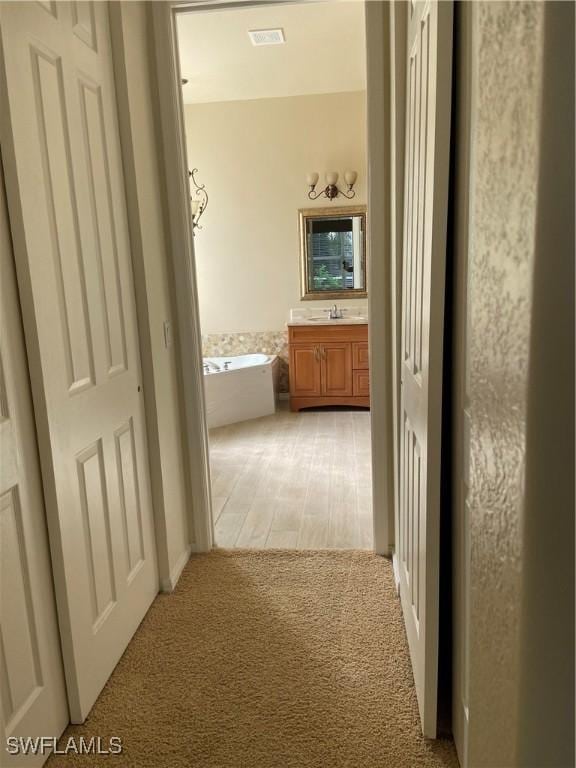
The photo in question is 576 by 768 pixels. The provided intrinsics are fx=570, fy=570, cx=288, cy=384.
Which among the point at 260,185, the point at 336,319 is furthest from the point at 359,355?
the point at 260,185

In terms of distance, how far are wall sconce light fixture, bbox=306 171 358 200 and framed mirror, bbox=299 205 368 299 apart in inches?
4.9

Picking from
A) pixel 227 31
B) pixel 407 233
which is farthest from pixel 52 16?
pixel 227 31

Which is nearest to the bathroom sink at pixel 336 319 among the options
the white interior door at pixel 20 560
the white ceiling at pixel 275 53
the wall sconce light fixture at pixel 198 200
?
the wall sconce light fixture at pixel 198 200

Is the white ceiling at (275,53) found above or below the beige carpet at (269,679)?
above

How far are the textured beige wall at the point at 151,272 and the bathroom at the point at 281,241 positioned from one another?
1.55m

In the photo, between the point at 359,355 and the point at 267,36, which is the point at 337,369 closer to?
the point at 359,355

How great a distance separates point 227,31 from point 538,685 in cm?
434

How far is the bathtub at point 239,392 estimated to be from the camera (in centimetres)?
493

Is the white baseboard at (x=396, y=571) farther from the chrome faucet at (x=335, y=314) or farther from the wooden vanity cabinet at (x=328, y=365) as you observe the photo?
the chrome faucet at (x=335, y=314)

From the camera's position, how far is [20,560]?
144 centimetres

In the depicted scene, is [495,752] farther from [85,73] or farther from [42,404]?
[85,73]

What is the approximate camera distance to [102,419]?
6.12 feet

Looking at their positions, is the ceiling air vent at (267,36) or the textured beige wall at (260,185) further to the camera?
the textured beige wall at (260,185)

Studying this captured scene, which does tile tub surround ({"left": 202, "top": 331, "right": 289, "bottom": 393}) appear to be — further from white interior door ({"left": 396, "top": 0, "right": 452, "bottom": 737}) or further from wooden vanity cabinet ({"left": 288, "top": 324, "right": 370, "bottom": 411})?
white interior door ({"left": 396, "top": 0, "right": 452, "bottom": 737})
